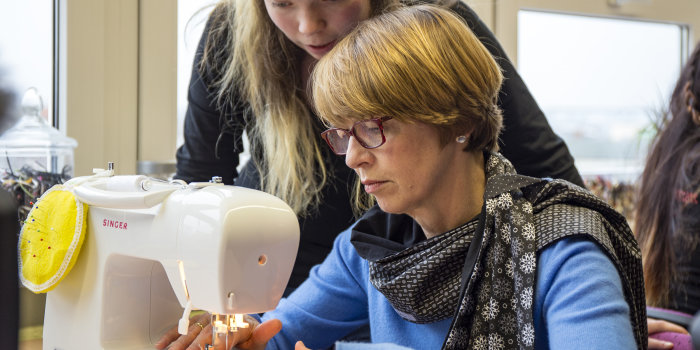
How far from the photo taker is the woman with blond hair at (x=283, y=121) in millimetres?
1477

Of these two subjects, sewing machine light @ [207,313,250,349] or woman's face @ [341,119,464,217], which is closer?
sewing machine light @ [207,313,250,349]

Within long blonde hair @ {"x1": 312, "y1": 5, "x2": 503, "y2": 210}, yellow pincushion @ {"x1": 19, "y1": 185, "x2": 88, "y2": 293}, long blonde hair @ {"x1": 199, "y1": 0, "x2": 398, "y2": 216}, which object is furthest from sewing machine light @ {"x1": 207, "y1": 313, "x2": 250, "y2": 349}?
long blonde hair @ {"x1": 199, "y1": 0, "x2": 398, "y2": 216}

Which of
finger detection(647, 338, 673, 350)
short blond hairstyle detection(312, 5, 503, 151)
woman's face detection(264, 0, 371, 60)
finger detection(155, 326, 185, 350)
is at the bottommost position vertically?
finger detection(647, 338, 673, 350)

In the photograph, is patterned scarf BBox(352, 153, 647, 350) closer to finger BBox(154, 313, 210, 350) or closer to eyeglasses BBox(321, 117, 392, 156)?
eyeglasses BBox(321, 117, 392, 156)

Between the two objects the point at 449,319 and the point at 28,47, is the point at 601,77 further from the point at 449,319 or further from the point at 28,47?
the point at 28,47

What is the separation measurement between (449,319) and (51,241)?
0.67 m

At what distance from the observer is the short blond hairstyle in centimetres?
112

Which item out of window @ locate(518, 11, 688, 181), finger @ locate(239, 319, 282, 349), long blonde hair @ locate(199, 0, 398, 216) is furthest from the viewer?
window @ locate(518, 11, 688, 181)

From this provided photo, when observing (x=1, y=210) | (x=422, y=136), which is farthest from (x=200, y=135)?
(x=1, y=210)

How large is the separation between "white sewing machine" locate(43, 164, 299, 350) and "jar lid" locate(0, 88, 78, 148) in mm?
625

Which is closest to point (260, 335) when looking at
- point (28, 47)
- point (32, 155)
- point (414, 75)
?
point (414, 75)

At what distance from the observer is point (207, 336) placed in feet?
3.75

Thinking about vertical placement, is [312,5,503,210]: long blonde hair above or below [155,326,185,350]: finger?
above

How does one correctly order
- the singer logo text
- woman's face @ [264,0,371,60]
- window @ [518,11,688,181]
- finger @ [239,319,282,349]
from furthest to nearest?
window @ [518,11,688,181], woman's face @ [264,0,371,60], finger @ [239,319,282,349], the singer logo text
